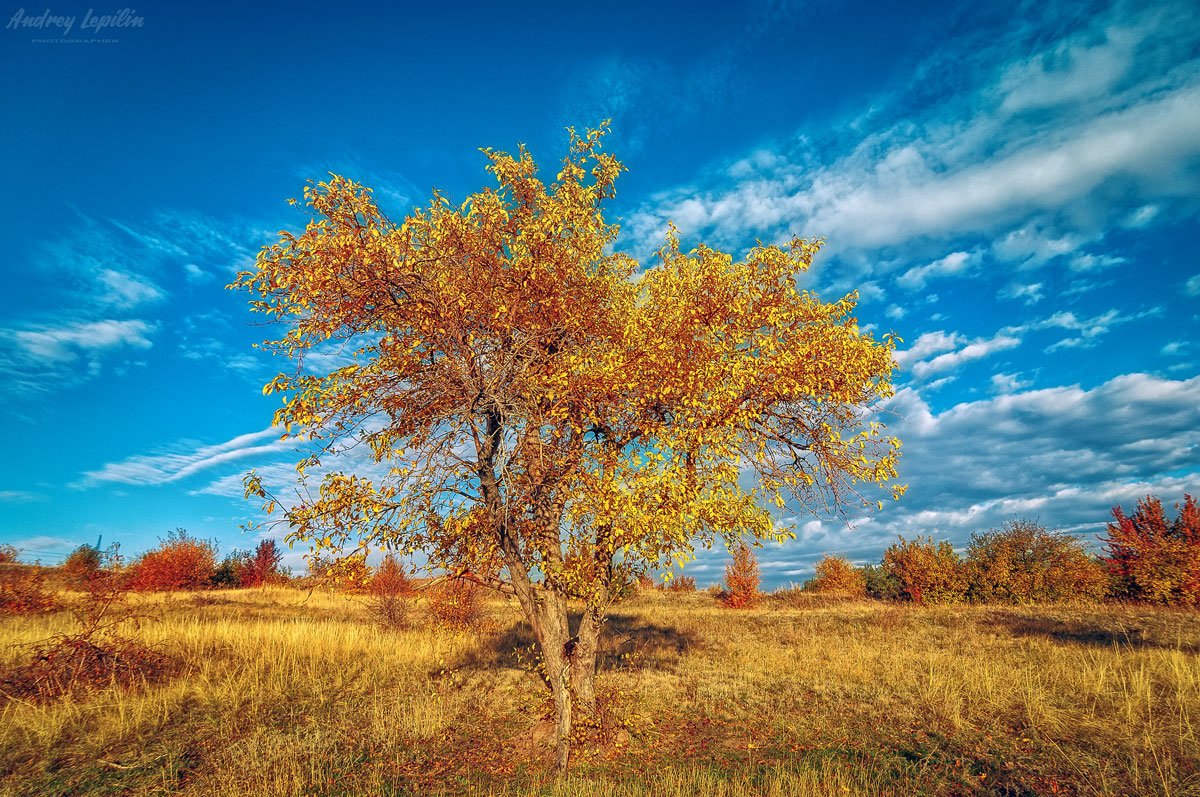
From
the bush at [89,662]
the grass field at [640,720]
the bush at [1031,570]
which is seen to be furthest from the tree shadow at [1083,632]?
the bush at [89,662]

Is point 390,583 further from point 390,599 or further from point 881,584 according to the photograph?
point 881,584

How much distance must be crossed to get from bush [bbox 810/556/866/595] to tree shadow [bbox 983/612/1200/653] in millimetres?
16062

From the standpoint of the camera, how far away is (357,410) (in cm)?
880

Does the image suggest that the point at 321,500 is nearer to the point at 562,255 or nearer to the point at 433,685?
the point at 562,255

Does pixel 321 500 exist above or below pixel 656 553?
above

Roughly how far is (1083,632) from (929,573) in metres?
14.0

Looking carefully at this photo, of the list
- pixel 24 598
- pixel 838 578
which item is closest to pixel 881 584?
pixel 838 578

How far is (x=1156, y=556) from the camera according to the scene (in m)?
27.6

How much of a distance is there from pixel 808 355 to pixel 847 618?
22.2 metres

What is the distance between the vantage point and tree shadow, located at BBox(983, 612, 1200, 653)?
16984 millimetres

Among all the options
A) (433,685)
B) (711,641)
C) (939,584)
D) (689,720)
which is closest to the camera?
(689,720)

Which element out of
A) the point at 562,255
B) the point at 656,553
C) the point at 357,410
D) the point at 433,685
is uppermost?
the point at 562,255

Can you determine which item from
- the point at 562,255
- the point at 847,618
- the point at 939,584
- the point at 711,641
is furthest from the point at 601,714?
the point at 939,584

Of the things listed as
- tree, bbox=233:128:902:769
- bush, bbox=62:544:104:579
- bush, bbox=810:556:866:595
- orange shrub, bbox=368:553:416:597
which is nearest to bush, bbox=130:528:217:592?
bush, bbox=62:544:104:579
